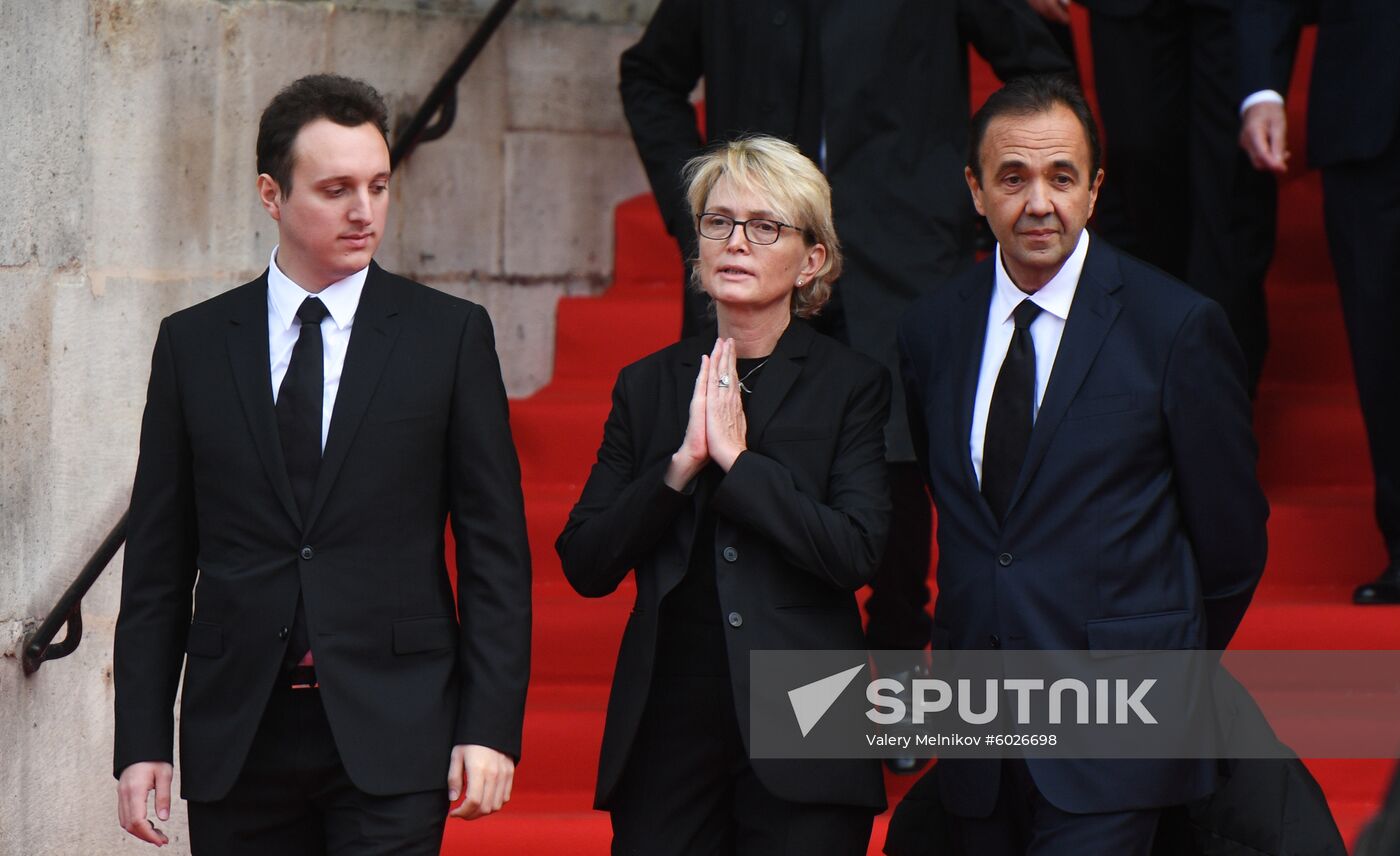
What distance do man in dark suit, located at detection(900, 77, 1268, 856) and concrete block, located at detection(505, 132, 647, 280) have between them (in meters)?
3.00

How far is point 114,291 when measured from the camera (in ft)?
15.7

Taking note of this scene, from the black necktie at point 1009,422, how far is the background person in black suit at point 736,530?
0.20 metres

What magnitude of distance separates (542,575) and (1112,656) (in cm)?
246

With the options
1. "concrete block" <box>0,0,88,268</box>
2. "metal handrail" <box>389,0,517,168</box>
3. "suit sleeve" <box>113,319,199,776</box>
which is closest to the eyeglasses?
"suit sleeve" <box>113,319,199,776</box>

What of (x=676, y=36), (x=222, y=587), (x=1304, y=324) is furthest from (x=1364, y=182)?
(x=222, y=587)

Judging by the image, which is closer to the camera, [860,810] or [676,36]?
[860,810]

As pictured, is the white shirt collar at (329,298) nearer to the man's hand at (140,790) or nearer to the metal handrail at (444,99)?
the man's hand at (140,790)

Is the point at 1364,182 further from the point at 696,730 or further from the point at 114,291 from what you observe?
the point at 114,291

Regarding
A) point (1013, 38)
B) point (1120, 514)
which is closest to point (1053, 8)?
point (1013, 38)

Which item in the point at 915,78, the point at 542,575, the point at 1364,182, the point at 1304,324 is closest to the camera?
the point at 915,78

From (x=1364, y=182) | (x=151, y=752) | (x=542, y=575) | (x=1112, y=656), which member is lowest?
(x=542, y=575)

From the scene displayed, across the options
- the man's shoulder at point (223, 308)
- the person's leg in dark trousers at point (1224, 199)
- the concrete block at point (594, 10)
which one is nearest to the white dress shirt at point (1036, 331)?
the man's shoulder at point (223, 308)

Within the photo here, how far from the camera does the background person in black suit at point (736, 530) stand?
3.17 metres

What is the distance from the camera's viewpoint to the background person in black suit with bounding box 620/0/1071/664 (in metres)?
4.29
